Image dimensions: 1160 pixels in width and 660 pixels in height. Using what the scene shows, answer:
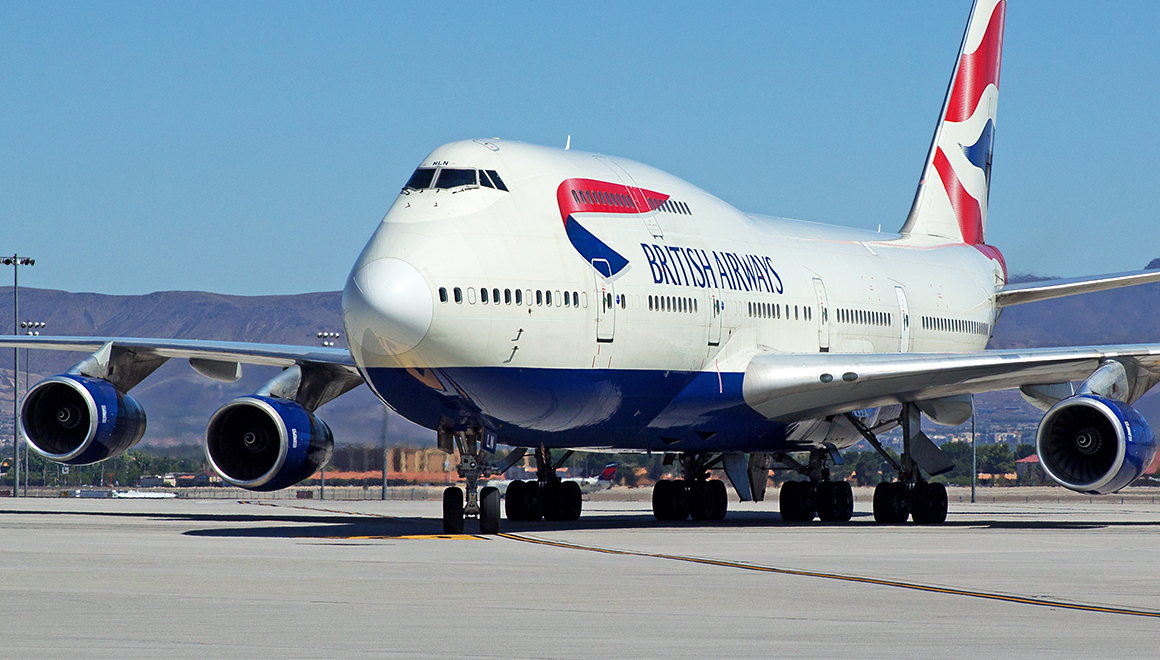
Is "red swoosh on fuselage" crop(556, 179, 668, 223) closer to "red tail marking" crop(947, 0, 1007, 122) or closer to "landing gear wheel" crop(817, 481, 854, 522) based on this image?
"landing gear wheel" crop(817, 481, 854, 522)

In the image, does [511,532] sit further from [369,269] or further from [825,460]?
[825,460]

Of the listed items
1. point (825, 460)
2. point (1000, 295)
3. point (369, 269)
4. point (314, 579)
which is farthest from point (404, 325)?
point (1000, 295)

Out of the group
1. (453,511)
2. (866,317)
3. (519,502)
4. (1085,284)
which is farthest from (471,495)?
(1085,284)

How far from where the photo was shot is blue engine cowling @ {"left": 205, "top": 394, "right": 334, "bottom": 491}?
21297mm


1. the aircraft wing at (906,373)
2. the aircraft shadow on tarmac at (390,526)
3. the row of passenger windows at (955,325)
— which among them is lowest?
the aircraft shadow on tarmac at (390,526)

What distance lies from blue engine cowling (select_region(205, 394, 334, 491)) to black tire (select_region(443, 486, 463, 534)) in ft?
12.3

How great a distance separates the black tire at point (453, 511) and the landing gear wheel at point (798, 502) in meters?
8.18

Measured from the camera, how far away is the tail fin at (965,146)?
105 ft

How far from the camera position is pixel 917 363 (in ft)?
69.7

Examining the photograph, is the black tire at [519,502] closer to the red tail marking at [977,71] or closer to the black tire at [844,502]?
the black tire at [844,502]

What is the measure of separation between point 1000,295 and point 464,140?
1507cm

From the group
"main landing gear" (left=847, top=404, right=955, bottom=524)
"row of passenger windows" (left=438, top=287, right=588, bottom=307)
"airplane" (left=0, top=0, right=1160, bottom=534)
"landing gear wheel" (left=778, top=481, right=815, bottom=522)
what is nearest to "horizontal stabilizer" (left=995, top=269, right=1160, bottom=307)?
"airplane" (left=0, top=0, right=1160, bottom=534)

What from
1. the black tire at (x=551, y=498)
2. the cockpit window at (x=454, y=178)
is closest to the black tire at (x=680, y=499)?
the black tire at (x=551, y=498)

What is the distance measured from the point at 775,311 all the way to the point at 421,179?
6.54m
